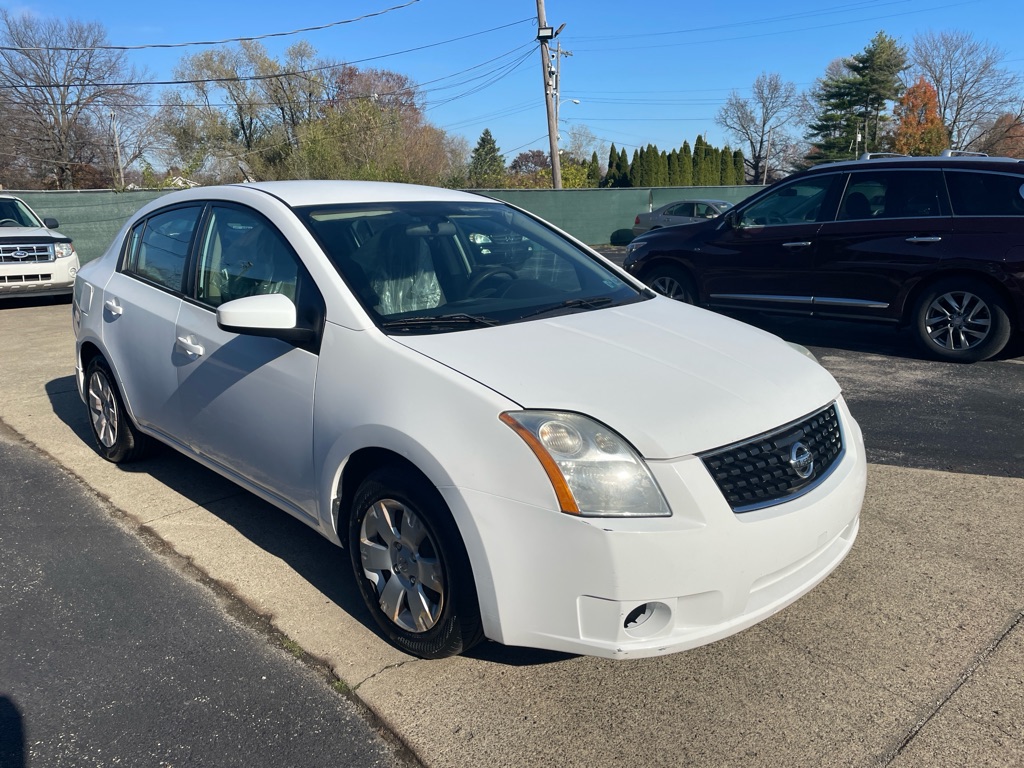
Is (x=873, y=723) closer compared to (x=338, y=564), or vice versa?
(x=873, y=723)

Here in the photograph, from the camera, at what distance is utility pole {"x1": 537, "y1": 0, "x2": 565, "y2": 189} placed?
25844 millimetres

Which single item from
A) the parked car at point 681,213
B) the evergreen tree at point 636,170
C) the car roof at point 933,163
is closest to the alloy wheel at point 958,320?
the car roof at point 933,163

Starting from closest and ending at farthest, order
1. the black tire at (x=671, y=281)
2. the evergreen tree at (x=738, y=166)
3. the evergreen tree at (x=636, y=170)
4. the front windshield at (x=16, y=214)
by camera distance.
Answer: the black tire at (x=671, y=281)
the front windshield at (x=16, y=214)
the evergreen tree at (x=636, y=170)
the evergreen tree at (x=738, y=166)

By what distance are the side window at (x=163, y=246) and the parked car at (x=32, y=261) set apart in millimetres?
8742

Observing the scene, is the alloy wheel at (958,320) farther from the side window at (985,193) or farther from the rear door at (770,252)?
the rear door at (770,252)

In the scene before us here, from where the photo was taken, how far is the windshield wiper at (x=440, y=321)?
315 centimetres

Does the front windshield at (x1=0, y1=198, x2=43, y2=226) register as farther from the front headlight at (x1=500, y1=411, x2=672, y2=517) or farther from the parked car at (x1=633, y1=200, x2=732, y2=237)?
the parked car at (x1=633, y1=200, x2=732, y2=237)

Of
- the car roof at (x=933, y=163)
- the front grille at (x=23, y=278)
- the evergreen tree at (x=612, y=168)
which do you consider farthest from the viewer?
the evergreen tree at (x=612, y=168)

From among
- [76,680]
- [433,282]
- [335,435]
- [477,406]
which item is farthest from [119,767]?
[433,282]

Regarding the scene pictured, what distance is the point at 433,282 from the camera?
3525 mm

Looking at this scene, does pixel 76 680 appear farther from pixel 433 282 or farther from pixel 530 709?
pixel 433 282

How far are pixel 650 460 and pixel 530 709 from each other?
3.03ft

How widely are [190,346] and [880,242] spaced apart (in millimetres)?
6049

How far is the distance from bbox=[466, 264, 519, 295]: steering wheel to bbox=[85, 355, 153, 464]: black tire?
2410 millimetres
